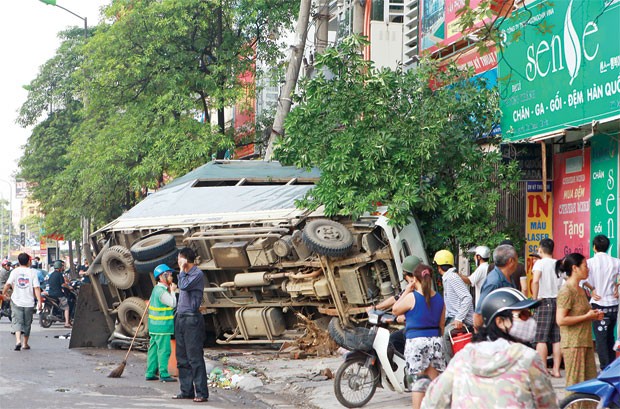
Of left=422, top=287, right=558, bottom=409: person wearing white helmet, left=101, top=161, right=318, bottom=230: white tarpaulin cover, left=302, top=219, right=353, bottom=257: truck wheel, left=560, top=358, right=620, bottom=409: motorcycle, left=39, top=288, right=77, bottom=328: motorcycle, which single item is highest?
left=101, top=161, right=318, bottom=230: white tarpaulin cover

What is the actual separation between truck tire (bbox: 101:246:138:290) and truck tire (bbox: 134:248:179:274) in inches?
20.6

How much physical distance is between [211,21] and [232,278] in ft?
46.8

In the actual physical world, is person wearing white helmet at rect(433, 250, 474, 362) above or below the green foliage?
below

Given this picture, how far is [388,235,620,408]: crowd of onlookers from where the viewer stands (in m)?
4.17

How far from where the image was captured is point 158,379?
1288cm

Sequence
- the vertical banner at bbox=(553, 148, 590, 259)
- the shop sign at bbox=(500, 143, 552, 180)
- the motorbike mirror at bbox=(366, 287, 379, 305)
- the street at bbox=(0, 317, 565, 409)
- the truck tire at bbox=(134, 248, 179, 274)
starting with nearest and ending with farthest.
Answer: the street at bbox=(0, 317, 565, 409) < the vertical banner at bbox=(553, 148, 590, 259) < the motorbike mirror at bbox=(366, 287, 379, 305) < the shop sign at bbox=(500, 143, 552, 180) < the truck tire at bbox=(134, 248, 179, 274)

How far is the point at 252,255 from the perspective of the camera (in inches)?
613

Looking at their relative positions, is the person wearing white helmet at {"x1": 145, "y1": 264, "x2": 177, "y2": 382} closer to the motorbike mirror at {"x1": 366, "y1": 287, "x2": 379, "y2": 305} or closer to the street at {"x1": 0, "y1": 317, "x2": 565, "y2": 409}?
the street at {"x1": 0, "y1": 317, "x2": 565, "y2": 409}

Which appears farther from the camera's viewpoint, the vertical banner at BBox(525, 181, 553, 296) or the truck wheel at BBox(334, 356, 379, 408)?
the vertical banner at BBox(525, 181, 553, 296)

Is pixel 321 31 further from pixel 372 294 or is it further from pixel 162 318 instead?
pixel 162 318

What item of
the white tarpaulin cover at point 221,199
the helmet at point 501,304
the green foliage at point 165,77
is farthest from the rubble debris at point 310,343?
the green foliage at point 165,77

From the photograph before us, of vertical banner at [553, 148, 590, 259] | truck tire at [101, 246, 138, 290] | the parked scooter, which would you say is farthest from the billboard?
the parked scooter

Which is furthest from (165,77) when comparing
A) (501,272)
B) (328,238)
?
(501,272)

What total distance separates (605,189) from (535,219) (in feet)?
7.08
